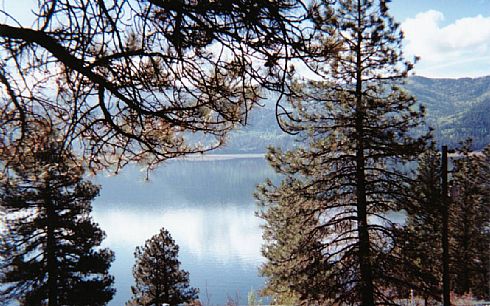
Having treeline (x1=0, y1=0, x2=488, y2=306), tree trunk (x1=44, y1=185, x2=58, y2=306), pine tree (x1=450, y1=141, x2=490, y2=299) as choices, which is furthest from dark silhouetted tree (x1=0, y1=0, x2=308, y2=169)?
pine tree (x1=450, y1=141, x2=490, y2=299)

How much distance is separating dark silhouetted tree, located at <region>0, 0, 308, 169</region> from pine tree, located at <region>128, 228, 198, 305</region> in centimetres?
1012

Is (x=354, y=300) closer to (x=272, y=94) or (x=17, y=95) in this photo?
(x=272, y=94)

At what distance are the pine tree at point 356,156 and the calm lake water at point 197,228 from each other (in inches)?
191

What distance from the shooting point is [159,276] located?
12.7 meters

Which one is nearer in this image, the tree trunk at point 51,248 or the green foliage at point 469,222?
the tree trunk at point 51,248

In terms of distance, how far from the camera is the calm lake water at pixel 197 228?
3394 centimetres

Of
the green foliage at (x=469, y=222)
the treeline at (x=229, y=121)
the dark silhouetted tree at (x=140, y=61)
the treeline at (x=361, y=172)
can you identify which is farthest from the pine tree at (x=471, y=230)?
the dark silhouetted tree at (x=140, y=61)

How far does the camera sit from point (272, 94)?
2629mm

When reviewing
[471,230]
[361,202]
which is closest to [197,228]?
[471,230]

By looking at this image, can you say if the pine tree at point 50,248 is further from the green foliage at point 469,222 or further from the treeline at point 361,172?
the green foliage at point 469,222

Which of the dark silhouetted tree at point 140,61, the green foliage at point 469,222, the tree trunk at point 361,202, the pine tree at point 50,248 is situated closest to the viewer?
the dark silhouetted tree at point 140,61

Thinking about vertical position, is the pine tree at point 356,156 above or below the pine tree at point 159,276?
above

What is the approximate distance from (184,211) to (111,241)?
848 inches

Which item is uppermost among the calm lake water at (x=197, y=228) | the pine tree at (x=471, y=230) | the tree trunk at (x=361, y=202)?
the tree trunk at (x=361, y=202)
